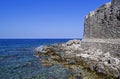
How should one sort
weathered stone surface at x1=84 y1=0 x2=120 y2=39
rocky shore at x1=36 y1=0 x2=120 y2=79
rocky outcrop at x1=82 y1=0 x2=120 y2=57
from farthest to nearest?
weathered stone surface at x1=84 y1=0 x2=120 y2=39 → rocky outcrop at x1=82 y1=0 x2=120 y2=57 → rocky shore at x1=36 y1=0 x2=120 y2=79

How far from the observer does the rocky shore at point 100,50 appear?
1700 centimetres

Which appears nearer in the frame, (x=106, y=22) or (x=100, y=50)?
(x=106, y=22)

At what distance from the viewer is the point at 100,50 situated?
26297 mm

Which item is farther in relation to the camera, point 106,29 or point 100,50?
point 100,50

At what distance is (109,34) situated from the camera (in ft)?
81.0

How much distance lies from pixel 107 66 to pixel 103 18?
35.2ft

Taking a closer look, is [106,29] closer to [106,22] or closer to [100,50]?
[106,22]

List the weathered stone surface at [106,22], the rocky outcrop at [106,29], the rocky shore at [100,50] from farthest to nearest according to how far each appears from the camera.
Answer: the weathered stone surface at [106,22] < the rocky outcrop at [106,29] < the rocky shore at [100,50]

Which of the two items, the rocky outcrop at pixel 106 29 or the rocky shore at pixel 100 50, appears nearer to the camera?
the rocky shore at pixel 100 50

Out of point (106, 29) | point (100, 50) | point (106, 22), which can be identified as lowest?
point (100, 50)

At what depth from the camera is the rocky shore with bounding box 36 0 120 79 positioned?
1700 centimetres

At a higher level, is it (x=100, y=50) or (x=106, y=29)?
(x=106, y=29)

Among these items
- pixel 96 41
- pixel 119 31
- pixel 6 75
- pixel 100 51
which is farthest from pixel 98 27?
pixel 6 75

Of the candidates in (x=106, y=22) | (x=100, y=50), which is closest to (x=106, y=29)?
(x=106, y=22)
